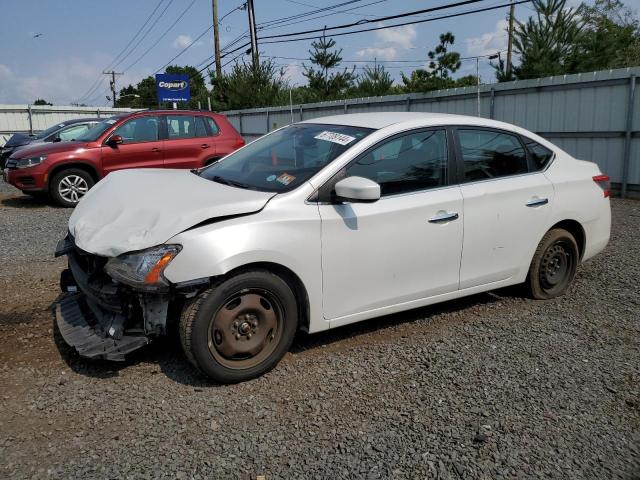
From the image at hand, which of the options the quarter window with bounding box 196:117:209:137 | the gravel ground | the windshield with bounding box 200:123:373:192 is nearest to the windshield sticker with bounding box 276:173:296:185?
the windshield with bounding box 200:123:373:192

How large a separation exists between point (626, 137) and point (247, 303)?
9.57 metres

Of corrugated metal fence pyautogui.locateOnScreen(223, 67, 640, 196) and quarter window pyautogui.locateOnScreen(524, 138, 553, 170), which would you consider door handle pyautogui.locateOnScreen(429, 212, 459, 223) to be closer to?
quarter window pyautogui.locateOnScreen(524, 138, 553, 170)

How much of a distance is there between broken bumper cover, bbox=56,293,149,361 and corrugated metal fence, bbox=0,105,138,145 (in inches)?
885

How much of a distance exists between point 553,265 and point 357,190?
250cm

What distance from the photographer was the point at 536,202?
468 cm

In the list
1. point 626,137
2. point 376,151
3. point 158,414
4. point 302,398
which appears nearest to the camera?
point 158,414

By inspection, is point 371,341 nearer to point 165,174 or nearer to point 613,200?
point 165,174

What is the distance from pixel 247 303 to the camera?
3.43 metres

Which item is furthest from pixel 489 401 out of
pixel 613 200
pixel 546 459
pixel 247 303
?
pixel 613 200

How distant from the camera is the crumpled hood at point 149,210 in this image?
3.29 m

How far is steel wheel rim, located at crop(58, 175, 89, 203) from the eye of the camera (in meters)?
10.2

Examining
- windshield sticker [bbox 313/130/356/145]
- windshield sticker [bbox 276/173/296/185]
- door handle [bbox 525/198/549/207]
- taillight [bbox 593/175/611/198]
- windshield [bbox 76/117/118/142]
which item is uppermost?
windshield [bbox 76/117/118/142]

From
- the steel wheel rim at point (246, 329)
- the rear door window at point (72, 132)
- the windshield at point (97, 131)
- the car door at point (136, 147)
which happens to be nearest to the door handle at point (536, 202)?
the steel wheel rim at point (246, 329)

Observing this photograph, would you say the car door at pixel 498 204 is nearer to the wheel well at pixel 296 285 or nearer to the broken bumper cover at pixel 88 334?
the wheel well at pixel 296 285
